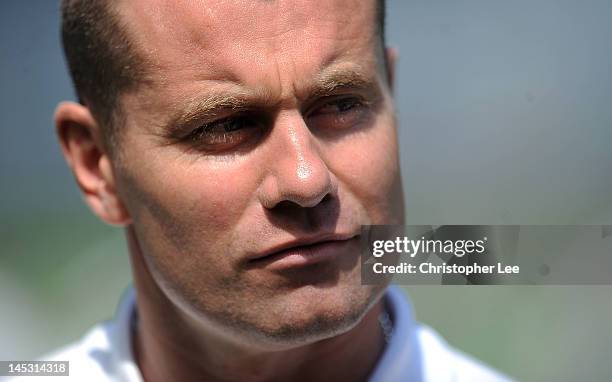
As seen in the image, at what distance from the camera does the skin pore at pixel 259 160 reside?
2.32m

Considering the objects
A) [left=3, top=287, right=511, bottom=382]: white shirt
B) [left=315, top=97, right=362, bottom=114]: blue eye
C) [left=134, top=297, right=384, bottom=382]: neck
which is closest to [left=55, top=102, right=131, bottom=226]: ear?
[left=134, top=297, right=384, bottom=382]: neck

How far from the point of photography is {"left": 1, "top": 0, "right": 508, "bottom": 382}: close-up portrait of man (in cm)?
232

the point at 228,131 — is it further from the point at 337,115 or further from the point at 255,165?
the point at 337,115

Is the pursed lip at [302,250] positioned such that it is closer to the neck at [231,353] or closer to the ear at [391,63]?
the neck at [231,353]

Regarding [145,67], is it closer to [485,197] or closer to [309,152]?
[309,152]

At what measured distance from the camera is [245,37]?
2361 millimetres

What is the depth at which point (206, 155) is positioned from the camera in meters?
2.44

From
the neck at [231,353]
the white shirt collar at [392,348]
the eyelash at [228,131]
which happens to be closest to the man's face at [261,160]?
the eyelash at [228,131]

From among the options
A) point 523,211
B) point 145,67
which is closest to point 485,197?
point 523,211

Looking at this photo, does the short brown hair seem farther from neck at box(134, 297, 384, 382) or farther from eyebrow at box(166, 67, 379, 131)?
neck at box(134, 297, 384, 382)

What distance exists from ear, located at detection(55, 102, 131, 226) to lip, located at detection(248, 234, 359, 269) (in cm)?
73

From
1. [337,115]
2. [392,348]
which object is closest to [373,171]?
[337,115]

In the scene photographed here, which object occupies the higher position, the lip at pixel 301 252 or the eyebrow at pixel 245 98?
the eyebrow at pixel 245 98

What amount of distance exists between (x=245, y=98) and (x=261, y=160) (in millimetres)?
196
